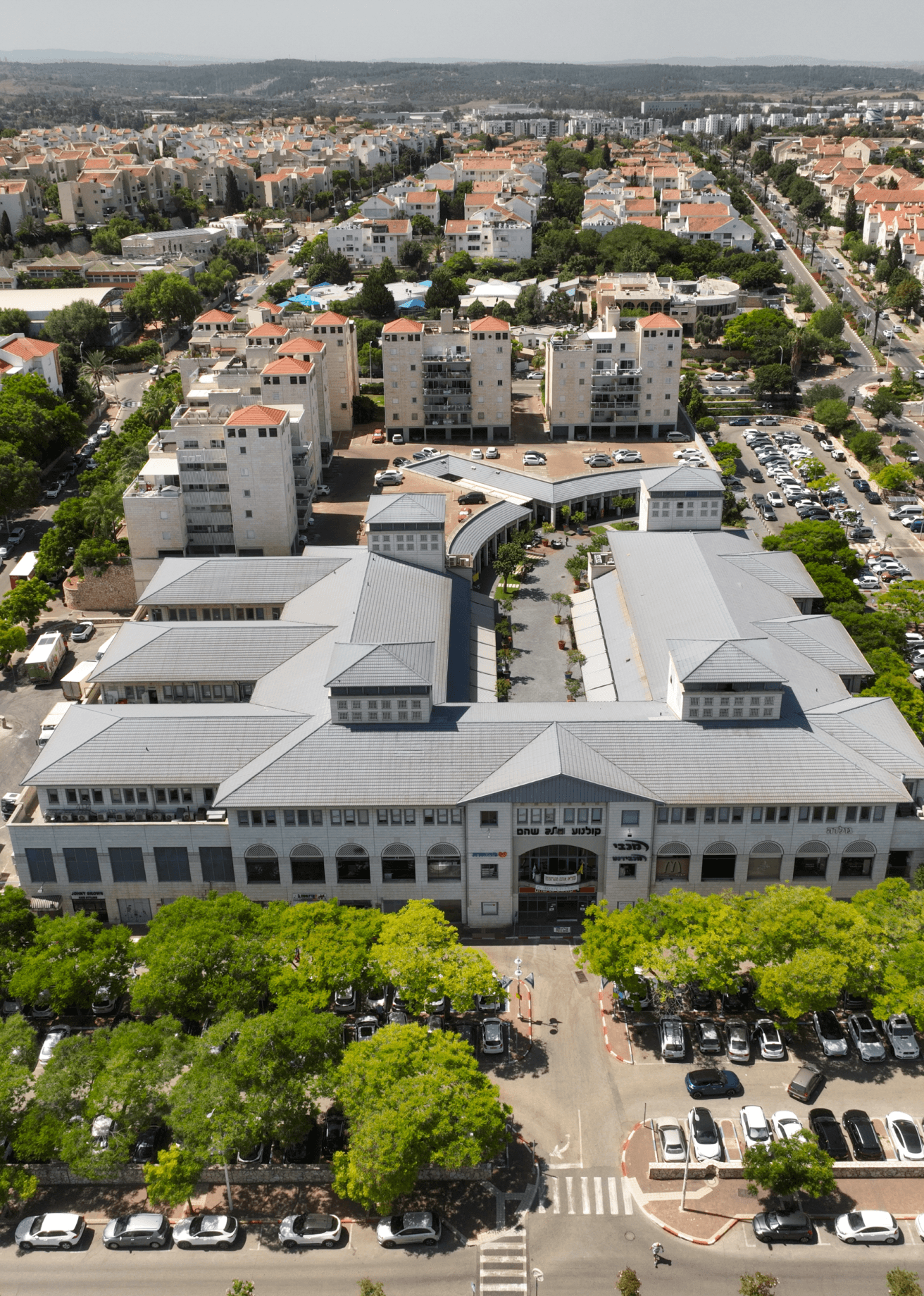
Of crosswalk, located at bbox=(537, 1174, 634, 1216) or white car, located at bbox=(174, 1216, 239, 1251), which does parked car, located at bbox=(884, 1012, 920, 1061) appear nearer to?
crosswalk, located at bbox=(537, 1174, 634, 1216)

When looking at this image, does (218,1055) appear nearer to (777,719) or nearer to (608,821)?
(608,821)


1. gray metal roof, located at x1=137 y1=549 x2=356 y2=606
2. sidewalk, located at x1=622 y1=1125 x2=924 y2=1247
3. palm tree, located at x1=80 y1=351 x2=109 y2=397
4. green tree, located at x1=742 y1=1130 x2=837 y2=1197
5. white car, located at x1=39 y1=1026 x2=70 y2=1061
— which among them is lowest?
sidewalk, located at x1=622 y1=1125 x2=924 y2=1247

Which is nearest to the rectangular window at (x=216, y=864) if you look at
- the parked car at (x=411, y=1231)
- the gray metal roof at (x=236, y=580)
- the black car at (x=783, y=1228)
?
the parked car at (x=411, y=1231)

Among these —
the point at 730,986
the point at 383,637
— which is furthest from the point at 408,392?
the point at 730,986

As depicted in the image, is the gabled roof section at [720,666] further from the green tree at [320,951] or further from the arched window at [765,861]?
the green tree at [320,951]

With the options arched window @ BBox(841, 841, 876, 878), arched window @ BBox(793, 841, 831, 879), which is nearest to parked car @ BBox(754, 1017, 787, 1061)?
arched window @ BBox(793, 841, 831, 879)
